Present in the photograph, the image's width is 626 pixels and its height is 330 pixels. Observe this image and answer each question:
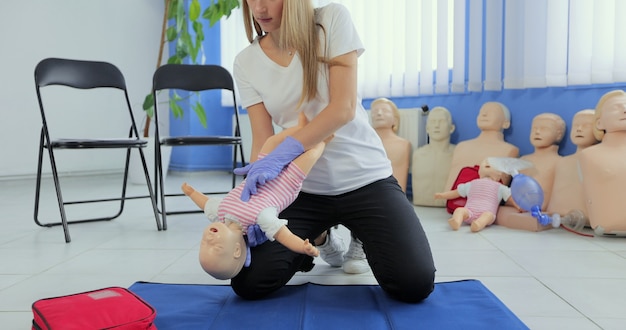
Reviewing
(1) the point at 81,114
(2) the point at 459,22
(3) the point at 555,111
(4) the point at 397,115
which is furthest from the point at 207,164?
(3) the point at 555,111

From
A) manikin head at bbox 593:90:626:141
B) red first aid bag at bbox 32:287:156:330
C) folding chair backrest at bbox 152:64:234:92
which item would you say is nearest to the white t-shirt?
red first aid bag at bbox 32:287:156:330

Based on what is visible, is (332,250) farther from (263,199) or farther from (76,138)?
(76,138)

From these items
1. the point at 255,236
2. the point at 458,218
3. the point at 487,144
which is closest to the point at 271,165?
the point at 255,236

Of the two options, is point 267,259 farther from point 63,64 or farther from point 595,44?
point 595,44

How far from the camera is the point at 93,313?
1070 mm

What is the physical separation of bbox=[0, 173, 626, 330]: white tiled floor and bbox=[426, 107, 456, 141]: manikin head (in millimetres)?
597

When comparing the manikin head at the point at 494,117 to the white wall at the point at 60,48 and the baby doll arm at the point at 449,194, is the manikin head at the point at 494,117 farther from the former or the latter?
the white wall at the point at 60,48

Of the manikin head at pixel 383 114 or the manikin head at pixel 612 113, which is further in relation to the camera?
the manikin head at pixel 383 114

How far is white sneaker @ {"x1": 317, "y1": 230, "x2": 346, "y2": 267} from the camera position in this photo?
163 centimetres

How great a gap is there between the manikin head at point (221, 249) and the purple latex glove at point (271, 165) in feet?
0.26

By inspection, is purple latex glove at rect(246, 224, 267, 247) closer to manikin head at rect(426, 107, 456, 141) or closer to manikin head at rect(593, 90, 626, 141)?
manikin head at rect(593, 90, 626, 141)

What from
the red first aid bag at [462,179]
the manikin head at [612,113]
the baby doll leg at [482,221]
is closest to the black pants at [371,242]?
the baby doll leg at [482,221]

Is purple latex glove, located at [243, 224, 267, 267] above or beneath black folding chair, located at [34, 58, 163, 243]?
beneath

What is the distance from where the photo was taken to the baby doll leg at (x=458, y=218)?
2.28m
